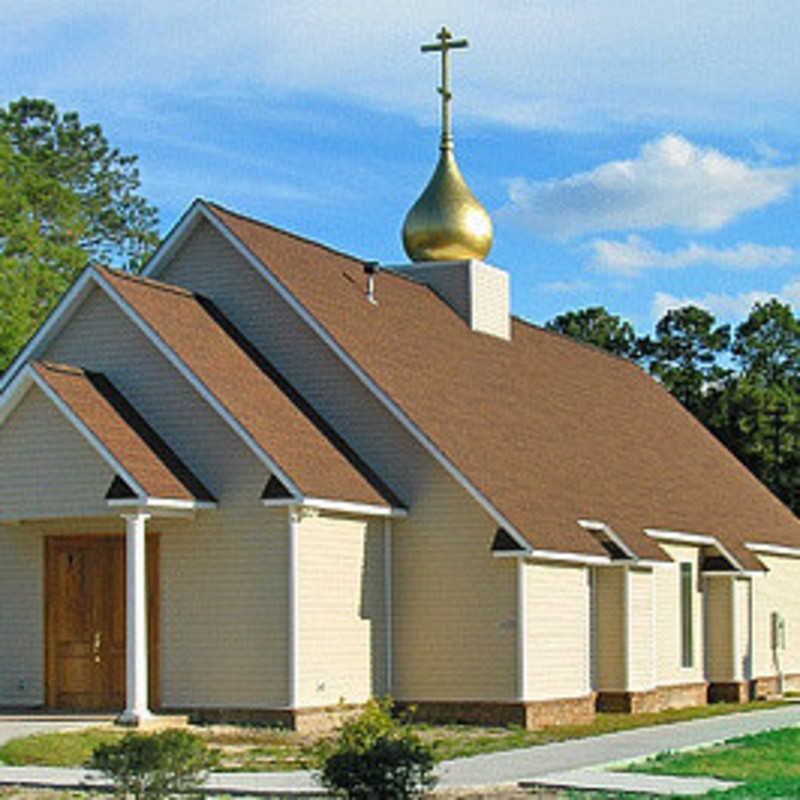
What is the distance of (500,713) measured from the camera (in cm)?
2400

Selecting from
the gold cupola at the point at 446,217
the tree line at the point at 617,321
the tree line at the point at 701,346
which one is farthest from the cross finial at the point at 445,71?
the tree line at the point at 701,346

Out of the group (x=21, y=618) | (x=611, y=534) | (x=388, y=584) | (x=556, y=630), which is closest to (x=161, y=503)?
(x=21, y=618)

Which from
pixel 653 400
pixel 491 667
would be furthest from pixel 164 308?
pixel 653 400

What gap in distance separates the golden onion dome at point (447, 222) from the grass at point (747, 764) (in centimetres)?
1240

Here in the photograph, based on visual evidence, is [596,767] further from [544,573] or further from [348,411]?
[348,411]

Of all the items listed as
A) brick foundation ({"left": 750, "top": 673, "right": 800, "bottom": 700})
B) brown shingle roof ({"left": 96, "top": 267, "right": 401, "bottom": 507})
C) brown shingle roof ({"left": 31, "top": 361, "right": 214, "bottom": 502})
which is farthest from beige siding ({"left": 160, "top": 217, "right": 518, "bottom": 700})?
brick foundation ({"left": 750, "top": 673, "right": 800, "bottom": 700})

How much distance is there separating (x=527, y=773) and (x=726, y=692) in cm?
1513

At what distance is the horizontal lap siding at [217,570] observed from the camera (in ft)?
75.0

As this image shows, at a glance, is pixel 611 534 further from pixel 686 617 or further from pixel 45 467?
pixel 45 467

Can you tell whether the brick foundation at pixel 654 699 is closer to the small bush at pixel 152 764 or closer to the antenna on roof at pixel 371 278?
the antenna on roof at pixel 371 278

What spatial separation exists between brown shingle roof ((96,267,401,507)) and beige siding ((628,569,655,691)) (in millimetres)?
4809

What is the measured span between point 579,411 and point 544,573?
8.08 metres

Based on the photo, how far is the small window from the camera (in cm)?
3083

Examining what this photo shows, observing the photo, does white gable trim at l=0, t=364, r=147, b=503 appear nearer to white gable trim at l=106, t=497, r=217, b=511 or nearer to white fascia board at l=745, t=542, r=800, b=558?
white gable trim at l=106, t=497, r=217, b=511
